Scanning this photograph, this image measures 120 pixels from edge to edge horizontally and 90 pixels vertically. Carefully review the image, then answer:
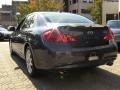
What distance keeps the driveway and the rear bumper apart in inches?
17.2

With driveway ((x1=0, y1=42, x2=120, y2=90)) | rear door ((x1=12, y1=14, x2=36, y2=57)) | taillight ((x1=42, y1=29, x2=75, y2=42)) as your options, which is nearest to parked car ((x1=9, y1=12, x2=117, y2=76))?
taillight ((x1=42, y1=29, x2=75, y2=42))

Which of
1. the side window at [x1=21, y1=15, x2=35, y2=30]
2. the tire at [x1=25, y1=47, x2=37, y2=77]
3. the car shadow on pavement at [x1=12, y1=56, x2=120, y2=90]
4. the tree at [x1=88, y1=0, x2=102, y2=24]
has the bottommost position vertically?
the car shadow on pavement at [x1=12, y1=56, x2=120, y2=90]

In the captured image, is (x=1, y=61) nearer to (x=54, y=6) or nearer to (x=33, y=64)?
(x=33, y=64)

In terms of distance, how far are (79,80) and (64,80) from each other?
1.08ft

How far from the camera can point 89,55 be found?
612 cm

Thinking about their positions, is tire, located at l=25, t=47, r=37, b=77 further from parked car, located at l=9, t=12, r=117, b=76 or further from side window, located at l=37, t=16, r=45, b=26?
side window, located at l=37, t=16, r=45, b=26

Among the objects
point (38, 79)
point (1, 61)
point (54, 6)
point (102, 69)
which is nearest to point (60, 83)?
point (38, 79)

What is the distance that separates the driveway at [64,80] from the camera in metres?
6.16

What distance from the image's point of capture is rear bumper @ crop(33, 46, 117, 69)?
5.93 metres

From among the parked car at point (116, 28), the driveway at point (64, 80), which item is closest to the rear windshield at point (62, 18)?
the driveway at point (64, 80)

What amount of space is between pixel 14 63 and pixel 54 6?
4294cm

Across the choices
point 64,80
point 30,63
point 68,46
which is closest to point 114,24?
point 30,63

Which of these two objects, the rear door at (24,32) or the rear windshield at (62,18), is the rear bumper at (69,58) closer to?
the rear windshield at (62,18)

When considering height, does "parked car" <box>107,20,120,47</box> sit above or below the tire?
above
